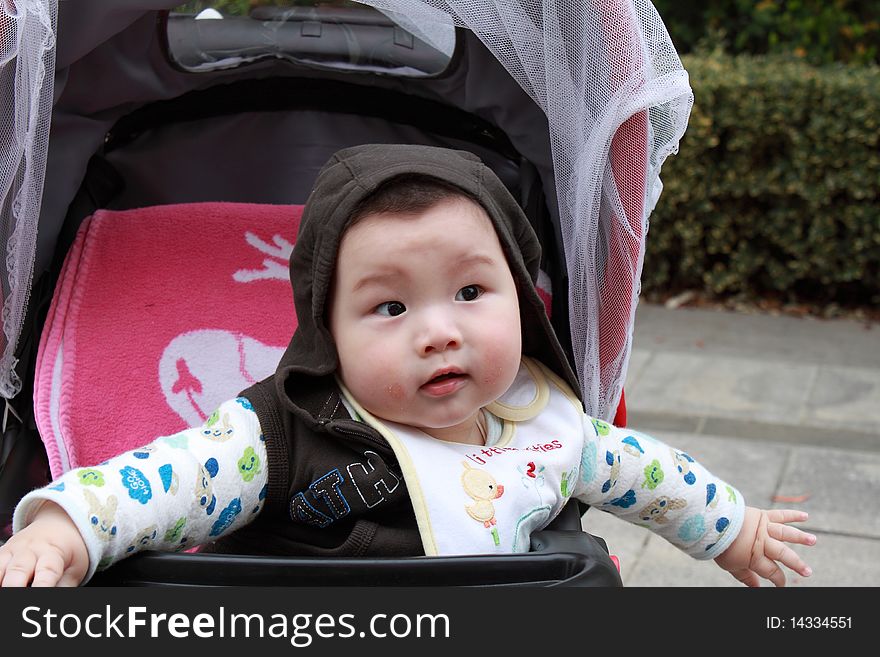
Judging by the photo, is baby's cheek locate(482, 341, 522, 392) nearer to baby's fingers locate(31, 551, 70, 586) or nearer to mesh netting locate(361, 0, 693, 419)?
Answer: mesh netting locate(361, 0, 693, 419)

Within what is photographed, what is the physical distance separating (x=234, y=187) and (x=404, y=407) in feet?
3.59

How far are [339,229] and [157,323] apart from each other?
0.77 m

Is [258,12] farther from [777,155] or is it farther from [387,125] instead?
[777,155]

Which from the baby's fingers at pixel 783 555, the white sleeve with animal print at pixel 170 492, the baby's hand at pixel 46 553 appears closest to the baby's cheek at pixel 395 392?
the white sleeve with animal print at pixel 170 492

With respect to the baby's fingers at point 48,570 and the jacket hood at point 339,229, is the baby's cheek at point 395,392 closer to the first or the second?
the jacket hood at point 339,229

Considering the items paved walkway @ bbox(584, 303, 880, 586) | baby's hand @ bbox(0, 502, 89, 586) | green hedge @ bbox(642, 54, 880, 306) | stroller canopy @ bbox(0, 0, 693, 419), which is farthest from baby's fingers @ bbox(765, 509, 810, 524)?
green hedge @ bbox(642, 54, 880, 306)

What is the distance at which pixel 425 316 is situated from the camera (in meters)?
1.70

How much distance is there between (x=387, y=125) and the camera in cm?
259

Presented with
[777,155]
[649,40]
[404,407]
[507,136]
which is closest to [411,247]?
[404,407]

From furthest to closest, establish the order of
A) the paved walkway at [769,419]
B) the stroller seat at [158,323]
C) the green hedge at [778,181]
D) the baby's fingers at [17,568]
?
the green hedge at [778,181] < the paved walkway at [769,419] < the stroller seat at [158,323] < the baby's fingers at [17,568]

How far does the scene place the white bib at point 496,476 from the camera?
175cm

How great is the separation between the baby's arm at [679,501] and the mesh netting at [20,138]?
3.36ft

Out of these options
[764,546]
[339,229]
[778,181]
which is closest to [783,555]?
[764,546]

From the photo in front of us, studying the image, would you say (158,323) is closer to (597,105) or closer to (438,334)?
(438,334)
